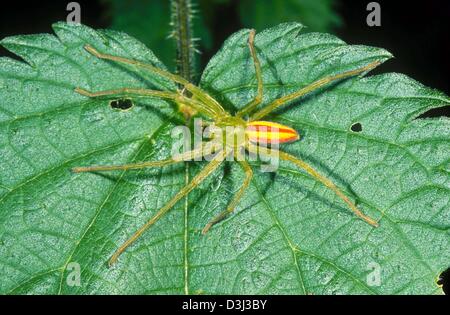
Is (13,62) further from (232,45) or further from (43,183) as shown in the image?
(232,45)

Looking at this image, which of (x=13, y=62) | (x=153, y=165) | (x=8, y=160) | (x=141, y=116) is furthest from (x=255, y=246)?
(x=13, y=62)

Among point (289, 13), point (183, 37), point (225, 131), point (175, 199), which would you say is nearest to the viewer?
point (175, 199)

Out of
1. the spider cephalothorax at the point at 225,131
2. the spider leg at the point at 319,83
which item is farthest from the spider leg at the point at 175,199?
the spider leg at the point at 319,83

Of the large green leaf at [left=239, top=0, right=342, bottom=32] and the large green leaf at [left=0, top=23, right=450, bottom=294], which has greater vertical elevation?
the large green leaf at [left=239, top=0, right=342, bottom=32]

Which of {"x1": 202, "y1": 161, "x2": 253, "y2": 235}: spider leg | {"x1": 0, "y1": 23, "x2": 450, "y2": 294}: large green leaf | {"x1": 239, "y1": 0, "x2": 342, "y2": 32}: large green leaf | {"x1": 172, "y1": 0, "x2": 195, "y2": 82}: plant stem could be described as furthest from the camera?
{"x1": 239, "y1": 0, "x2": 342, "y2": 32}: large green leaf

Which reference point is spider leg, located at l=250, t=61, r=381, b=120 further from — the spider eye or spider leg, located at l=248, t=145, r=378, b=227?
spider leg, located at l=248, t=145, r=378, b=227

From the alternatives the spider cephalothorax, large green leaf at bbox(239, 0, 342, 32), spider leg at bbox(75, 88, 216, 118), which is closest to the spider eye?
the spider cephalothorax

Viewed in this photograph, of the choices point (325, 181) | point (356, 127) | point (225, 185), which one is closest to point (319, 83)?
point (356, 127)

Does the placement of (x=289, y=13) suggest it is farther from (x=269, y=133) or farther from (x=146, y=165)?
(x=146, y=165)
